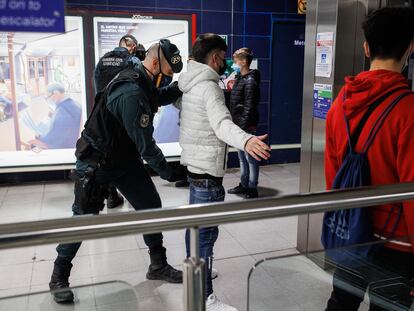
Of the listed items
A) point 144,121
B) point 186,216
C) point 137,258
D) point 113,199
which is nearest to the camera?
point 186,216

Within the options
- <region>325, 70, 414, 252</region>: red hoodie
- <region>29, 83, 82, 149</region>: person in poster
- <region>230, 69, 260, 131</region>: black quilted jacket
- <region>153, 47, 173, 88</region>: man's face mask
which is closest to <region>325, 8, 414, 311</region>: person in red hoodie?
<region>325, 70, 414, 252</region>: red hoodie

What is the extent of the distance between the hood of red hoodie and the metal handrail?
33 centimetres

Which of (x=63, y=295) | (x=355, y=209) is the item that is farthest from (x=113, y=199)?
(x=355, y=209)

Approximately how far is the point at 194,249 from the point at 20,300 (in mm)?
551

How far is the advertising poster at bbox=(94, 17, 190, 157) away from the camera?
5.27 meters

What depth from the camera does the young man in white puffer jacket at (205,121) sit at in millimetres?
2227

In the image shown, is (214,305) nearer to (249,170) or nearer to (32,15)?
(32,15)

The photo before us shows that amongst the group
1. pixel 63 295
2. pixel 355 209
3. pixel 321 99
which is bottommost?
pixel 63 295

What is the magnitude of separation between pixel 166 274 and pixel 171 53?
140cm

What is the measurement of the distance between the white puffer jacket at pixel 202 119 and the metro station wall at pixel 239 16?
3.43 metres

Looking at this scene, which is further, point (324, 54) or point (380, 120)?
point (324, 54)

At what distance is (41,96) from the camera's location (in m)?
5.22

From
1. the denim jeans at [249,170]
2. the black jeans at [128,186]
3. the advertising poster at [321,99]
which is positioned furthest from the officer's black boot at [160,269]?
the denim jeans at [249,170]

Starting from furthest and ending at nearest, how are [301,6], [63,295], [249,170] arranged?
[301,6], [249,170], [63,295]
